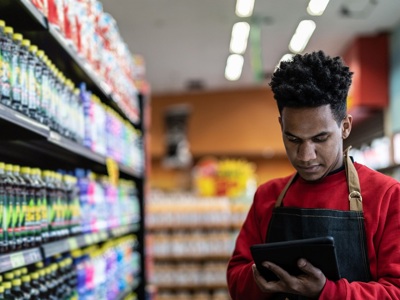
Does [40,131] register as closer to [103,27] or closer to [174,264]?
[103,27]

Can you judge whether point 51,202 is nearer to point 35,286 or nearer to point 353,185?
point 35,286

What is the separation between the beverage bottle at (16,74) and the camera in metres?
2.26

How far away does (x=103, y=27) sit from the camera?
4023mm

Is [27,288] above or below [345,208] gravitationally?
below

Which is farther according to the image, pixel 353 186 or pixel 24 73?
pixel 24 73

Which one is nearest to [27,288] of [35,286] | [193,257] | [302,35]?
[35,286]

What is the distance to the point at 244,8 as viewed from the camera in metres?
7.69

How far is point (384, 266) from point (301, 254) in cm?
26

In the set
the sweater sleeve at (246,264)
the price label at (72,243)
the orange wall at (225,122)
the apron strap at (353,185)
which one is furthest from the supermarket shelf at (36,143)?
the orange wall at (225,122)

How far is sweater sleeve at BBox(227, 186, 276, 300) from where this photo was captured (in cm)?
195

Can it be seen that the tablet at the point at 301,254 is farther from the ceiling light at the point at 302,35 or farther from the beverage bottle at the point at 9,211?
the ceiling light at the point at 302,35

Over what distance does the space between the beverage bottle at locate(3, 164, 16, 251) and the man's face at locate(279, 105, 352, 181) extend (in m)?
1.08

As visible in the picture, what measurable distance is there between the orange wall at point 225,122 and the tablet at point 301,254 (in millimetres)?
12636

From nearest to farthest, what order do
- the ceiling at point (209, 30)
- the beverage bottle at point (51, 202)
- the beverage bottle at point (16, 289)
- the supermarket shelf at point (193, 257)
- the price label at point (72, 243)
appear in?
the beverage bottle at point (16, 289), the beverage bottle at point (51, 202), the price label at point (72, 243), the supermarket shelf at point (193, 257), the ceiling at point (209, 30)
